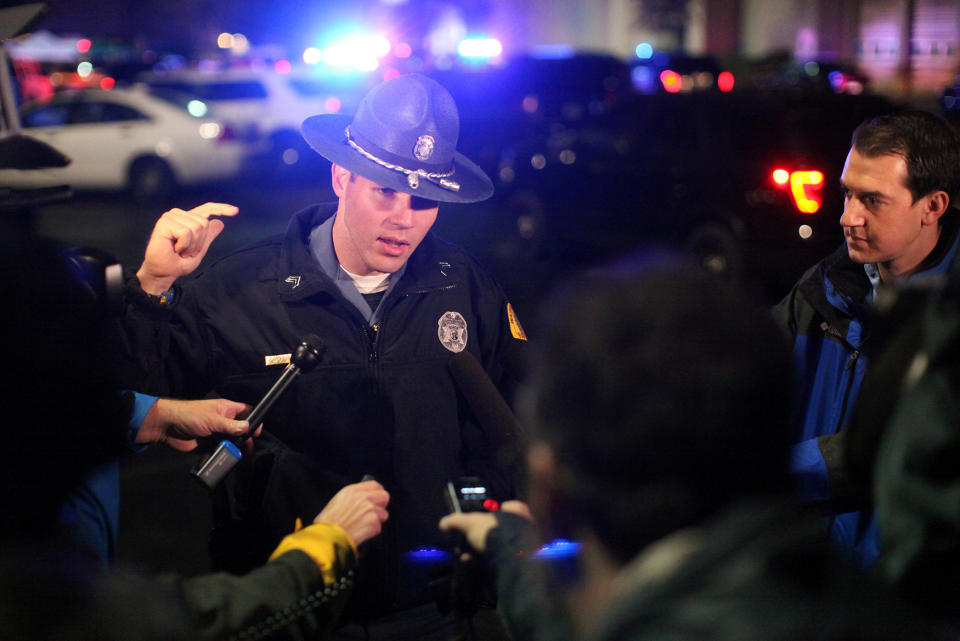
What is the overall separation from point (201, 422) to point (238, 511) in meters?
0.30

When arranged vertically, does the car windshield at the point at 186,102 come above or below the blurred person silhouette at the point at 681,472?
above

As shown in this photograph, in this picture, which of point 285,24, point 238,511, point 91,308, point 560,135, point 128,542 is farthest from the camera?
point 285,24

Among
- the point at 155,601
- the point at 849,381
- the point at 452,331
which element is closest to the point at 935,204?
the point at 849,381

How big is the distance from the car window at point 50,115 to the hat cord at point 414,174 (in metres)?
14.5

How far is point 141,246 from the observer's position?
12195 mm

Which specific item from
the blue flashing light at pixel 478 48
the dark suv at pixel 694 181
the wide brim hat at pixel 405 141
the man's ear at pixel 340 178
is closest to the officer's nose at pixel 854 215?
the wide brim hat at pixel 405 141

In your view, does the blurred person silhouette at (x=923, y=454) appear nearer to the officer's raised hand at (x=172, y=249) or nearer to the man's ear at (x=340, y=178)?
the officer's raised hand at (x=172, y=249)

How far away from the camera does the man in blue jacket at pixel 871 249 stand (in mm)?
2662

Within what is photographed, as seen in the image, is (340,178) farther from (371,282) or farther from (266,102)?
(266,102)

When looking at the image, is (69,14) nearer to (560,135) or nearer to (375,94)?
(560,135)

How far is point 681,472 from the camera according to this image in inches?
47.3

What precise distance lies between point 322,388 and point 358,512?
0.74 meters

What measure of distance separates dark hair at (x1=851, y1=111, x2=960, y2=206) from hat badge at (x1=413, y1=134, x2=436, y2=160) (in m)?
1.18

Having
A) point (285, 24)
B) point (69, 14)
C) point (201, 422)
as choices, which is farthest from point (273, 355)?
point (285, 24)
